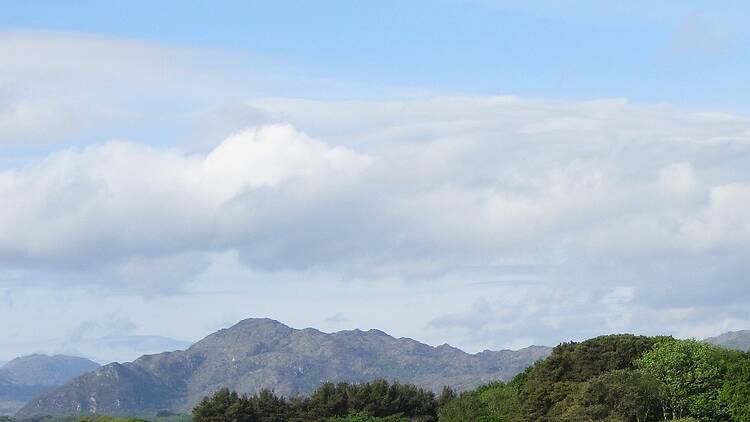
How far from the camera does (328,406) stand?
18950cm

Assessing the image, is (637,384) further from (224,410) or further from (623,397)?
(224,410)

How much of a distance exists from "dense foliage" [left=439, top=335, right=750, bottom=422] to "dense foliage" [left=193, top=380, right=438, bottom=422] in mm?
38605

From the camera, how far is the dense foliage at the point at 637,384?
413 feet

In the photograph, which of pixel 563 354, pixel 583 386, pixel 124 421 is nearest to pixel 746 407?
pixel 583 386

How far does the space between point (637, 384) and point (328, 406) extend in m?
74.9

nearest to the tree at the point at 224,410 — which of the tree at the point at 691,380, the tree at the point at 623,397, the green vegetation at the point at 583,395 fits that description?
the green vegetation at the point at 583,395

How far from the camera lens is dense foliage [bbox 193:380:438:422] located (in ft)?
607

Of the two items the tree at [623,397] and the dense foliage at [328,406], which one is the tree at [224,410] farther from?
the tree at [623,397]

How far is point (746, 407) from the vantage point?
411 feet

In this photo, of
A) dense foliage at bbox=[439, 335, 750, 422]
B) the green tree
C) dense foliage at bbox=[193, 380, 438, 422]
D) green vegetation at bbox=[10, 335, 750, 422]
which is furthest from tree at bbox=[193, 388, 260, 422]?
the green tree

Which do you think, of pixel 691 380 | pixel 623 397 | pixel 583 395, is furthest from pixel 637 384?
pixel 691 380

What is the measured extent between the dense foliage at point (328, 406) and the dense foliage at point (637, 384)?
127 ft

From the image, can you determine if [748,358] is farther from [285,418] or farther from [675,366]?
[285,418]

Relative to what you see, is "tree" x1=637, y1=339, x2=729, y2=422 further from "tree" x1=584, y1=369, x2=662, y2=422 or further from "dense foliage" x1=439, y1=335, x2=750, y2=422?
"tree" x1=584, y1=369, x2=662, y2=422
